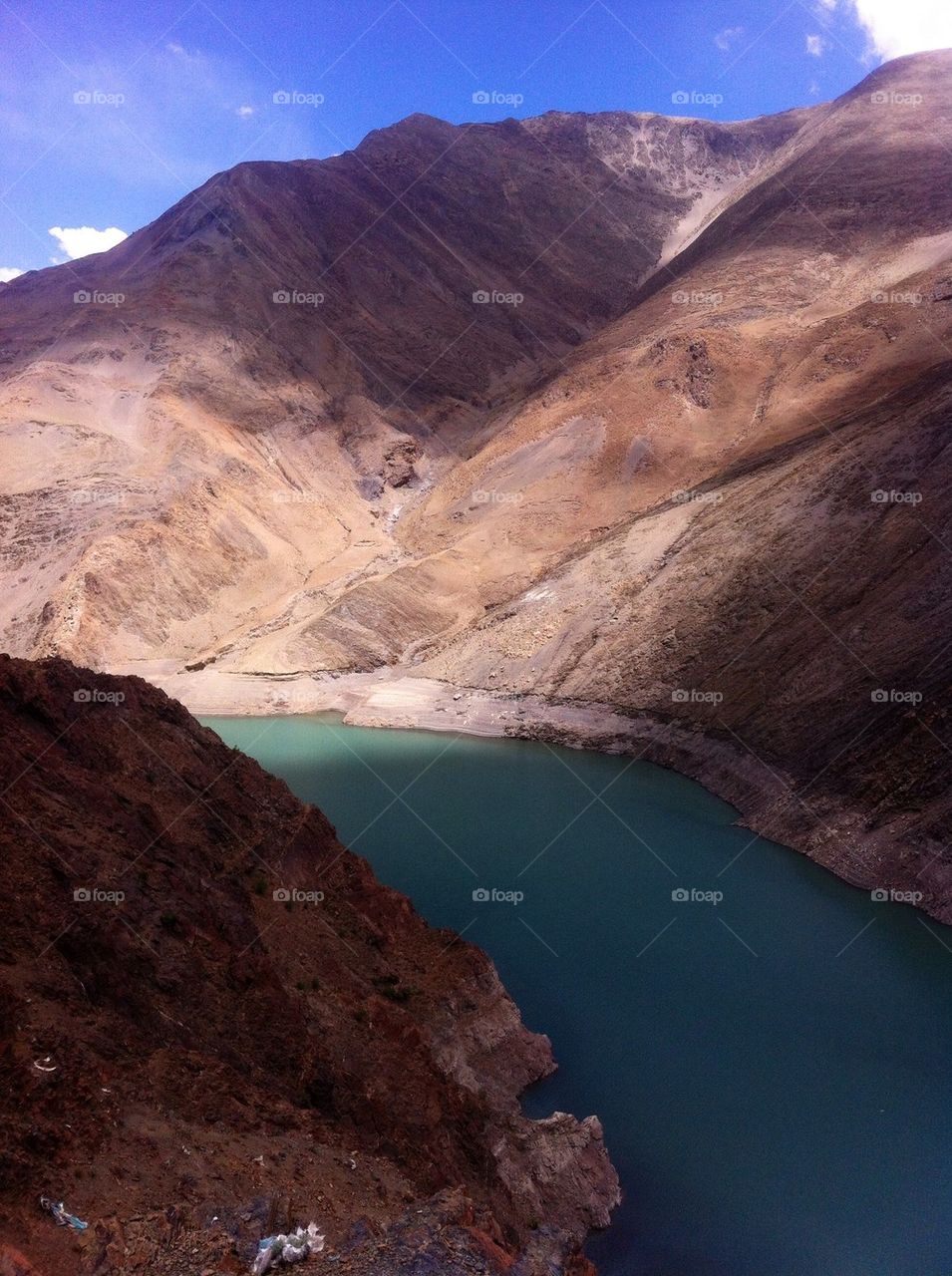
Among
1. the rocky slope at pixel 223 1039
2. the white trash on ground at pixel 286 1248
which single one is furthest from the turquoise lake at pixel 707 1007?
the white trash on ground at pixel 286 1248

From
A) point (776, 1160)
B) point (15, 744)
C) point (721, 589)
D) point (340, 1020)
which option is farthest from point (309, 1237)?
point (721, 589)

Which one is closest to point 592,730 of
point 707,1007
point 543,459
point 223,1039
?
point 707,1007

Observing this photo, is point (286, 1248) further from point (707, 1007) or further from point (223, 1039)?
point (707, 1007)

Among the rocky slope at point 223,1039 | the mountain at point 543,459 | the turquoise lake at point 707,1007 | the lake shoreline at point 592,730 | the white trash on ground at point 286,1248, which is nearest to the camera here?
the white trash on ground at point 286,1248

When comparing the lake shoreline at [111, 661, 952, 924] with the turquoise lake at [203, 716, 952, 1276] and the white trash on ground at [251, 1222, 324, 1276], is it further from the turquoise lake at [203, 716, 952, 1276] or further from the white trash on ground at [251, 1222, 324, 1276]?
the white trash on ground at [251, 1222, 324, 1276]

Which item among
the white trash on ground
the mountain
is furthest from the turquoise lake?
the white trash on ground

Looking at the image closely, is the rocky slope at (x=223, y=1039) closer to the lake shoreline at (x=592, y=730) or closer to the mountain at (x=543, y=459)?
the lake shoreline at (x=592, y=730)
